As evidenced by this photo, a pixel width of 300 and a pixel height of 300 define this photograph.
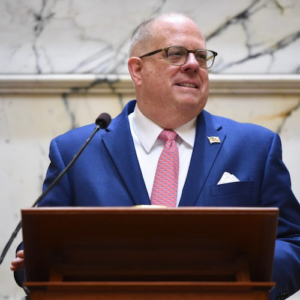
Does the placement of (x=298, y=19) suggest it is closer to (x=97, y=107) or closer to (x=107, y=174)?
(x=97, y=107)

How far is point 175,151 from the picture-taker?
2.63 m

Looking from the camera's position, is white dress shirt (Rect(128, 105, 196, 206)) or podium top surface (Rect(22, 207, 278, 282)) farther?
white dress shirt (Rect(128, 105, 196, 206))

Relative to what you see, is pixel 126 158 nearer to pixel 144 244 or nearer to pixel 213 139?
pixel 213 139

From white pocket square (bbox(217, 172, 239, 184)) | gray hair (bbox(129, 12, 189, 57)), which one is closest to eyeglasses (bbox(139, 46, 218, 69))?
gray hair (bbox(129, 12, 189, 57))

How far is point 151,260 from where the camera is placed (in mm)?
1777

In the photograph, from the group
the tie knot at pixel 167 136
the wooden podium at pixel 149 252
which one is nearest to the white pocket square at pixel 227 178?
the tie knot at pixel 167 136

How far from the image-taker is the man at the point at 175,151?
8.23 feet

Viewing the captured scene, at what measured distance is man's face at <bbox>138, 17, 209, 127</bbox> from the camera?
2662mm

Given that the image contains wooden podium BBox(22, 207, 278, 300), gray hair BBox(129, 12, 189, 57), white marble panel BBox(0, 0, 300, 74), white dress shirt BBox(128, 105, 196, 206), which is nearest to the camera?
wooden podium BBox(22, 207, 278, 300)

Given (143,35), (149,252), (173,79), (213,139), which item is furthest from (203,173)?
(149,252)

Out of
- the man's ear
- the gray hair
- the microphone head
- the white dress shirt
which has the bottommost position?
the white dress shirt

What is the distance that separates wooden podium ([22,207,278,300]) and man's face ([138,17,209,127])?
989 millimetres

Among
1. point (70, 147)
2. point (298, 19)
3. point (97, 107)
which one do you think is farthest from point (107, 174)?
point (298, 19)

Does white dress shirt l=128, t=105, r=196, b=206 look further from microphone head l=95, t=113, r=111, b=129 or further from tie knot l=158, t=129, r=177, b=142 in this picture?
microphone head l=95, t=113, r=111, b=129
